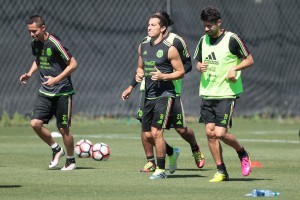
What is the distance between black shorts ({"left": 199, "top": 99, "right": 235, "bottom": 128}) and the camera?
12.8 metres

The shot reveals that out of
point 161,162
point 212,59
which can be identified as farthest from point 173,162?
point 212,59

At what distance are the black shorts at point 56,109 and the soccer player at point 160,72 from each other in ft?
5.25

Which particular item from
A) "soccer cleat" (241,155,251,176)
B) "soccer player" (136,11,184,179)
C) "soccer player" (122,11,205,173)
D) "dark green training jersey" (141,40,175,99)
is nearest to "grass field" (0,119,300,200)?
"soccer cleat" (241,155,251,176)

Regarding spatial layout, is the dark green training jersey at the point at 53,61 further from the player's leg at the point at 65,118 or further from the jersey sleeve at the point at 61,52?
the player's leg at the point at 65,118

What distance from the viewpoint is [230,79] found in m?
12.8

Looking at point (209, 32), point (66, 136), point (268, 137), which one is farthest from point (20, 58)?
point (209, 32)

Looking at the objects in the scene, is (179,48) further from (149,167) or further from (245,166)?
(245,166)

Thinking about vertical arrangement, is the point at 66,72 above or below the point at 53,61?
below

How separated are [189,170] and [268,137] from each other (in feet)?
24.8

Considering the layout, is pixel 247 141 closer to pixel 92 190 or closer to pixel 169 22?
pixel 169 22

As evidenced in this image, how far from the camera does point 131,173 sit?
13.7 m

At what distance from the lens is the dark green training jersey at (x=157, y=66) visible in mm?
13367

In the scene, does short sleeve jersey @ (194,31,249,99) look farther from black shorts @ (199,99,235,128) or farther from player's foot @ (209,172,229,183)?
player's foot @ (209,172,229,183)

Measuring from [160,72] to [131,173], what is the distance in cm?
142
